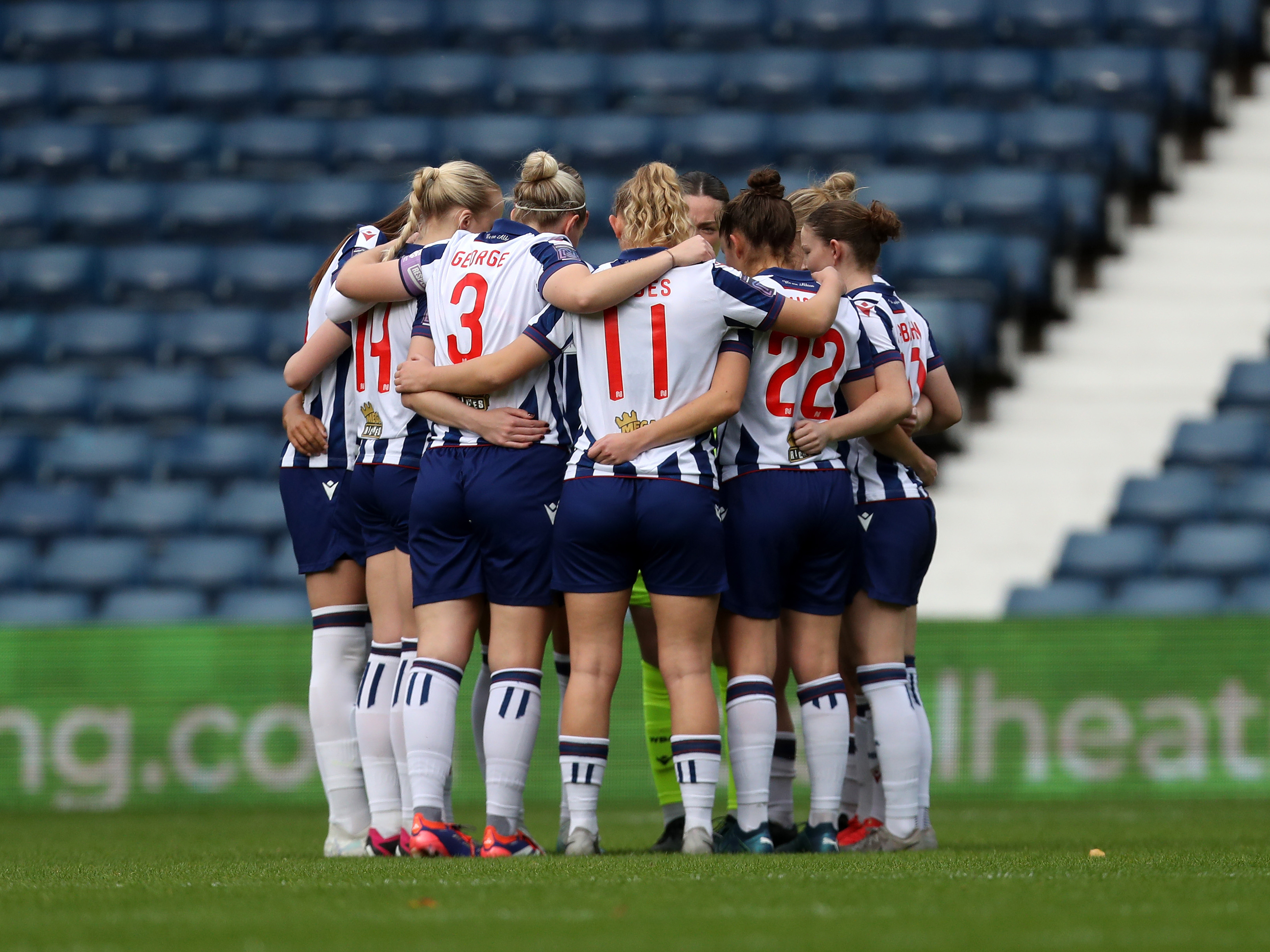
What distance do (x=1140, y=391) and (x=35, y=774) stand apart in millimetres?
7738

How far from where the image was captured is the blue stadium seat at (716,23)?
15.3 m

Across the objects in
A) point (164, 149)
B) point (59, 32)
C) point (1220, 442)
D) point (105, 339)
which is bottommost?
point (1220, 442)

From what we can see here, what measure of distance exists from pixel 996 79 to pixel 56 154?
7.57 metres

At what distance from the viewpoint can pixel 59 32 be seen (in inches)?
640

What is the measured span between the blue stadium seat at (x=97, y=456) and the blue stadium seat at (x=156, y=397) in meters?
0.21

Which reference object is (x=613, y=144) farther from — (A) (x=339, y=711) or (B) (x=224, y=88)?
(A) (x=339, y=711)

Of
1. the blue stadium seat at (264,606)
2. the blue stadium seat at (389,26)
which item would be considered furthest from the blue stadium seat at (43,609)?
the blue stadium seat at (389,26)

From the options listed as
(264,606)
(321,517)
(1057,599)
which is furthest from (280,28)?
(321,517)

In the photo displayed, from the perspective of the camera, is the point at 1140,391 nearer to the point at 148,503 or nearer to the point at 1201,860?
the point at 148,503

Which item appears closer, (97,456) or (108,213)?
(97,456)

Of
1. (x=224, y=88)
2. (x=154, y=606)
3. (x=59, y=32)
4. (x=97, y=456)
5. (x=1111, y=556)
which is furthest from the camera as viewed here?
(x=59, y=32)

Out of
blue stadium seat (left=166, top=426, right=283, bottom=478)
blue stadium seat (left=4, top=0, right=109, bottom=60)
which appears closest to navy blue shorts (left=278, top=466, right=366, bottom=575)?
blue stadium seat (left=166, top=426, right=283, bottom=478)

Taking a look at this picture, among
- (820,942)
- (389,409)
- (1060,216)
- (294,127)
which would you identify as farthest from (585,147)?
(820,942)

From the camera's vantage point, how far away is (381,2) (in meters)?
16.1
